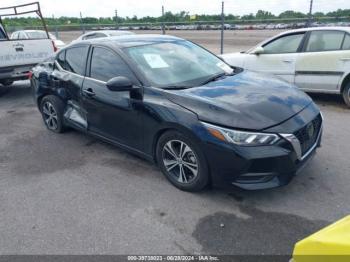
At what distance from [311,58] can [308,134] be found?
11.7 ft

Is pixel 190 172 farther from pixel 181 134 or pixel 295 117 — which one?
pixel 295 117

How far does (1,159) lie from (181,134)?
2.87m

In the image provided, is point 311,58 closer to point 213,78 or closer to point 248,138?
point 213,78

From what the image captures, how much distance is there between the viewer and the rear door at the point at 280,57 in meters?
6.47

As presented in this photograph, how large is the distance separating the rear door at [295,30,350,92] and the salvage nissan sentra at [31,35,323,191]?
2.60 m

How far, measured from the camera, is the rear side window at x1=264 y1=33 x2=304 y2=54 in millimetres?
6473

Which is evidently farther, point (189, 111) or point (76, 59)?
point (76, 59)

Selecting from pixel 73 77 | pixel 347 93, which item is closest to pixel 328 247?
pixel 73 77

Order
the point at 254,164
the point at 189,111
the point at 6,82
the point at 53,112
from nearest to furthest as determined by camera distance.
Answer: the point at 254,164 < the point at 189,111 < the point at 53,112 < the point at 6,82

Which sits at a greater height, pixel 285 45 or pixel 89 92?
pixel 285 45

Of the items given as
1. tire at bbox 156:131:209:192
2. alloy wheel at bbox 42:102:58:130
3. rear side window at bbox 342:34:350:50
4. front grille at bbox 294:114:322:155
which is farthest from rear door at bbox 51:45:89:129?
rear side window at bbox 342:34:350:50

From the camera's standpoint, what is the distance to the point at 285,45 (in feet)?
21.8

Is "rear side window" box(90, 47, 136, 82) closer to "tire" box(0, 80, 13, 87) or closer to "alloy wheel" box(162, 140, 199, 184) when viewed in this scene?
→ "alloy wheel" box(162, 140, 199, 184)

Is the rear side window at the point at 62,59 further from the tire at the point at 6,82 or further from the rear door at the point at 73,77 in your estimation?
the tire at the point at 6,82
